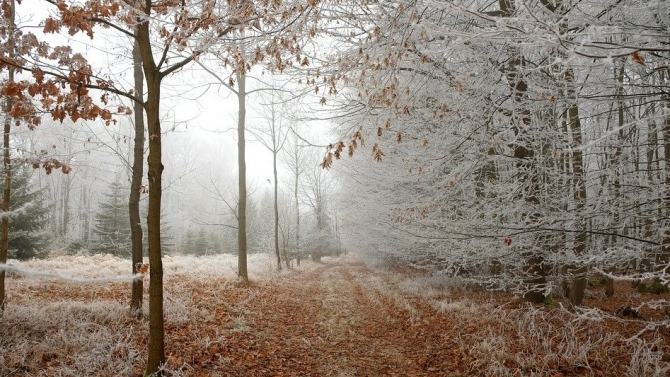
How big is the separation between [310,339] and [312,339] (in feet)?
0.12

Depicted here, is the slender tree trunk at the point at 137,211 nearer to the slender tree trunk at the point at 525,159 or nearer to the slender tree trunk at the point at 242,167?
the slender tree trunk at the point at 242,167

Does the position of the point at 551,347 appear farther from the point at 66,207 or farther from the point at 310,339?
the point at 66,207

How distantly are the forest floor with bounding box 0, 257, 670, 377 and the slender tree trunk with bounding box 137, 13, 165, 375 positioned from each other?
1.16ft

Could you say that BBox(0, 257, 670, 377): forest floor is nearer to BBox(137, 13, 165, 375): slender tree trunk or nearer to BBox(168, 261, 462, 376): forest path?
BBox(168, 261, 462, 376): forest path

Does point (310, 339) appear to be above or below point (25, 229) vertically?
below

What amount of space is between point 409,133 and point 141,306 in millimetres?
6668

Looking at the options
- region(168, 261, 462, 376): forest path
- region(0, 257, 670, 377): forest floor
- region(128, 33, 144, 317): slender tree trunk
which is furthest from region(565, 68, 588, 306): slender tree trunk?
region(128, 33, 144, 317): slender tree trunk

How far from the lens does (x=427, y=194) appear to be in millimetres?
10617

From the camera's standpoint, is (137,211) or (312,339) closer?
(137,211)

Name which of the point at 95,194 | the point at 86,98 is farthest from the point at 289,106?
the point at 95,194

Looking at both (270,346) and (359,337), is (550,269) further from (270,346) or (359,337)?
(270,346)

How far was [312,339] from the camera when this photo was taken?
6.42 meters

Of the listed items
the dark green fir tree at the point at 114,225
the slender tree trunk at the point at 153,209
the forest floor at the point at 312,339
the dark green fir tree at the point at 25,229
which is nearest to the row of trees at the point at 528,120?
the forest floor at the point at 312,339

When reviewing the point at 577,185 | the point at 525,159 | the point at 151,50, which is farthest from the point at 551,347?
the point at 151,50
